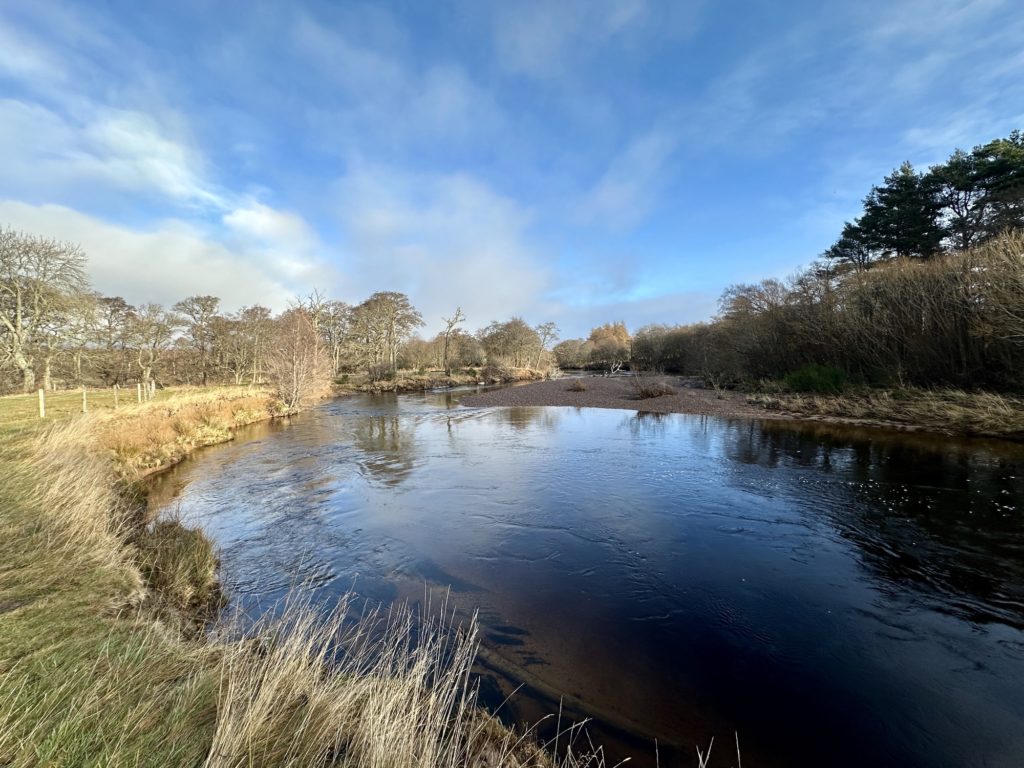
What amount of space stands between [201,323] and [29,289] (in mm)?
14926

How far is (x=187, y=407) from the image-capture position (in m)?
18.0

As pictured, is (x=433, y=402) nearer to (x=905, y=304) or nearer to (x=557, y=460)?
(x=557, y=460)

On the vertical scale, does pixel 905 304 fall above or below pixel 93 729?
above

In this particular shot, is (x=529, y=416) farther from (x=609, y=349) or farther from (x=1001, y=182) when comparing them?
(x=609, y=349)

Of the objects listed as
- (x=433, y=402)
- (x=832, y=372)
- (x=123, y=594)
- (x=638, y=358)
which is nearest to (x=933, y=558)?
(x=123, y=594)

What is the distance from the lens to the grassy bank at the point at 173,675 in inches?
88.1

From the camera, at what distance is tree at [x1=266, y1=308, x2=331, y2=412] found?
25688 millimetres

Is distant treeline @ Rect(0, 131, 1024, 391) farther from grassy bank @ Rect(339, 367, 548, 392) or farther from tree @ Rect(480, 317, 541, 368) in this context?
tree @ Rect(480, 317, 541, 368)

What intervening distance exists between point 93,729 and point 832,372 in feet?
88.8

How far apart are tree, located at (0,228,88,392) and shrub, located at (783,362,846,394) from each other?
37.5m

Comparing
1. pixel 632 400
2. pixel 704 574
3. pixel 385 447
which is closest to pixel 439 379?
pixel 632 400

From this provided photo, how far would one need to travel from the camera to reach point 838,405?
19094 mm

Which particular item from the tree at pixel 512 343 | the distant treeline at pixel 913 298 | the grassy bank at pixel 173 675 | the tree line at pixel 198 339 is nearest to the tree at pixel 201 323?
the tree line at pixel 198 339

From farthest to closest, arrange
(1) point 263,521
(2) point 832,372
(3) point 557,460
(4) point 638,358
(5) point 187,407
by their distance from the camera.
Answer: (4) point 638,358 < (2) point 832,372 < (5) point 187,407 < (3) point 557,460 < (1) point 263,521
